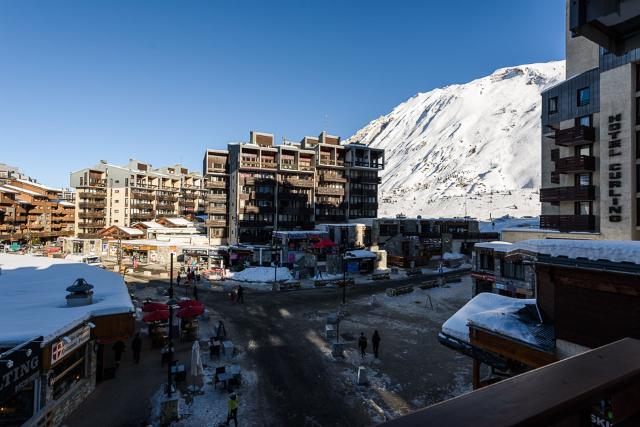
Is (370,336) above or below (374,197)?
below

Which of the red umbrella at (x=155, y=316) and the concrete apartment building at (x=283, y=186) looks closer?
the red umbrella at (x=155, y=316)

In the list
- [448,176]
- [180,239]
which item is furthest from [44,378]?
[448,176]

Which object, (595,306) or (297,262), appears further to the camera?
(297,262)

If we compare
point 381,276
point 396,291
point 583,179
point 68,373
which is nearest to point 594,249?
point 68,373

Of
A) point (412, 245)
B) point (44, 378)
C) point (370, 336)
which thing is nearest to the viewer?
point (44, 378)

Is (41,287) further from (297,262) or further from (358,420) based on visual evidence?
(297,262)

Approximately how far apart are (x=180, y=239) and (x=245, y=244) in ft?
42.3

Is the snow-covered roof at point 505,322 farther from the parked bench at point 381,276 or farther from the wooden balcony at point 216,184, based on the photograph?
the wooden balcony at point 216,184

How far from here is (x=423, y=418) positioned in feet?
4.81

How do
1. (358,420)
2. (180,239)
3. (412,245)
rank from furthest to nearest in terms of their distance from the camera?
(180,239) → (412,245) → (358,420)

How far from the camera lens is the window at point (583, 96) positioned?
29281 mm

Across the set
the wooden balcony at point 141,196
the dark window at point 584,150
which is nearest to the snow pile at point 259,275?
the dark window at point 584,150

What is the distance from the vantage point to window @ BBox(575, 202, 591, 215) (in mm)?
29406

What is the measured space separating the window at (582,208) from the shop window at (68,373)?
3612cm
